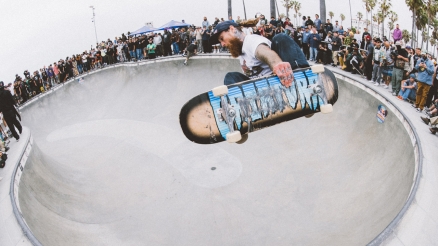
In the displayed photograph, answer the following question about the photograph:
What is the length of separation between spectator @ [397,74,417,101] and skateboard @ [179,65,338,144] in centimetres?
429

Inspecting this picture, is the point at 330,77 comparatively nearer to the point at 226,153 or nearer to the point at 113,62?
the point at 226,153

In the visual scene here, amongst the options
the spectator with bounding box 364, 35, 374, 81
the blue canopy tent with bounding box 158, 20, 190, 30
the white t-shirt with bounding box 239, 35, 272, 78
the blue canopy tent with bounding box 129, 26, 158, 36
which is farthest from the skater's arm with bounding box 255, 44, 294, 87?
the blue canopy tent with bounding box 129, 26, 158, 36

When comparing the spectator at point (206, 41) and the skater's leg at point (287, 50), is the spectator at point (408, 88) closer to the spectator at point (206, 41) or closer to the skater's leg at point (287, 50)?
the skater's leg at point (287, 50)

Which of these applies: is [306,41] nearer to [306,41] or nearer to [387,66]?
[306,41]

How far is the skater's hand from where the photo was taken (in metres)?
4.46

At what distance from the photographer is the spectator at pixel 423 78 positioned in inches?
304

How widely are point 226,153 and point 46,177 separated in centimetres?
571

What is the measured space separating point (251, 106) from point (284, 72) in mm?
864

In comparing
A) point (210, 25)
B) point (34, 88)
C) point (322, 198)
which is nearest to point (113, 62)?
point (34, 88)

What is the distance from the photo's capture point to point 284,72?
458 cm

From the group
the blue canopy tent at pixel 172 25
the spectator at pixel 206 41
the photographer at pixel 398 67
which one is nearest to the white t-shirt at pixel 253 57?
the photographer at pixel 398 67

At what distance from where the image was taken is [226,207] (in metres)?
8.11

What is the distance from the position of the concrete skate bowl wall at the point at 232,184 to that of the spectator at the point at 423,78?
90 cm

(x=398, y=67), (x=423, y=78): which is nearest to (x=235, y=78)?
(x=423, y=78)
